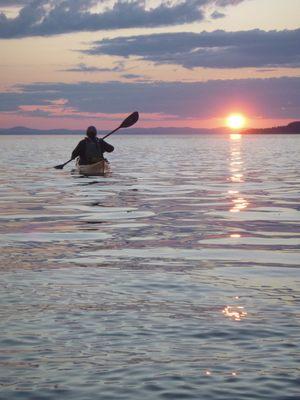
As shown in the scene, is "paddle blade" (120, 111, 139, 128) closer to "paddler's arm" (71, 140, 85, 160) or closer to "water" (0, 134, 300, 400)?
"paddler's arm" (71, 140, 85, 160)

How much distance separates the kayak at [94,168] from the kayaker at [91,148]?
27cm

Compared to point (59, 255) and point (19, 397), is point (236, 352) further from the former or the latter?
point (59, 255)

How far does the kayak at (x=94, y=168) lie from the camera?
2983cm

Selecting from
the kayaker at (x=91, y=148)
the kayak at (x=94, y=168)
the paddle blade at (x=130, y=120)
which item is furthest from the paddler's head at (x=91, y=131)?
the paddle blade at (x=130, y=120)

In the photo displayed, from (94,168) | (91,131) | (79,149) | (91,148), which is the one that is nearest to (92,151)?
(91,148)

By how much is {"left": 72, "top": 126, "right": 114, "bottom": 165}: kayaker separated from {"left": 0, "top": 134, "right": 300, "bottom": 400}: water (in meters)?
12.3

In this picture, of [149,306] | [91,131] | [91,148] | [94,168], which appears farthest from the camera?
[94,168]

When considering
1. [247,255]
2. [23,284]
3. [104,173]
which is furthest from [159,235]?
[104,173]

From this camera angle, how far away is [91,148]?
1136 inches

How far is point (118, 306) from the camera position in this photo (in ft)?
24.1

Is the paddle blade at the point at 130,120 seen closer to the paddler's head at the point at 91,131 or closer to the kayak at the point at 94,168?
the kayak at the point at 94,168

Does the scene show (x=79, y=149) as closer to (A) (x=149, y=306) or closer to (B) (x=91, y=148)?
(B) (x=91, y=148)

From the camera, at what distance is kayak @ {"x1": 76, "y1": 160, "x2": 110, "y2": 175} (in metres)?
29.8

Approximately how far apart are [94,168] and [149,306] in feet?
75.7
